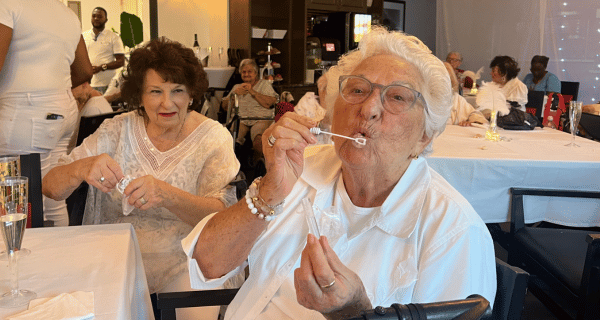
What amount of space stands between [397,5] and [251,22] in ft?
16.6

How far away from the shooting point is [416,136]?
1.45 metres

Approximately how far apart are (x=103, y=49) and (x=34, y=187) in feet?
16.3

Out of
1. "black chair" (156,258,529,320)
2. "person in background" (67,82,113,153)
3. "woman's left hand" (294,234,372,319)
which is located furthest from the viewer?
"person in background" (67,82,113,153)

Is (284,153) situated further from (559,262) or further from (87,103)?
(87,103)

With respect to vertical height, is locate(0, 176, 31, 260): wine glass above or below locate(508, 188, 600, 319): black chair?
above

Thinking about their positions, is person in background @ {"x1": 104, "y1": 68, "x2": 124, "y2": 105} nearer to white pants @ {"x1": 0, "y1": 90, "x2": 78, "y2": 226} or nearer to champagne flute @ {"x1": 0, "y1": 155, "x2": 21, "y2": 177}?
white pants @ {"x1": 0, "y1": 90, "x2": 78, "y2": 226}

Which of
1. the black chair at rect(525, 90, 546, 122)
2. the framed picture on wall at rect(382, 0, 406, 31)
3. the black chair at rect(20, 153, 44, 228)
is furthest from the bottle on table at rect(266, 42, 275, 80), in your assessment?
the black chair at rect(20, 153, 44, 228)

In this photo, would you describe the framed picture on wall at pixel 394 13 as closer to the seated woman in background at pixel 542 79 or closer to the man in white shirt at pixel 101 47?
the seated woman in background at pixel 542 79

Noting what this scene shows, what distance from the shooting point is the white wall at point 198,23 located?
25.7ft

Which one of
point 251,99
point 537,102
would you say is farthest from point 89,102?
point 537,102

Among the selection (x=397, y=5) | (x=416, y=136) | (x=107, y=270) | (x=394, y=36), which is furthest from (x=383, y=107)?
(x=397, y=5)

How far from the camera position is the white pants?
273 centimetres

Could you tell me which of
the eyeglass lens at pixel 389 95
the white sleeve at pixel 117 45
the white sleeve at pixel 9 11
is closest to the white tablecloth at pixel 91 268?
the eyeglass lens at pixel 389 95

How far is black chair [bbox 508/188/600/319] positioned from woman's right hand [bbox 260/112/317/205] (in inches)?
54.1
